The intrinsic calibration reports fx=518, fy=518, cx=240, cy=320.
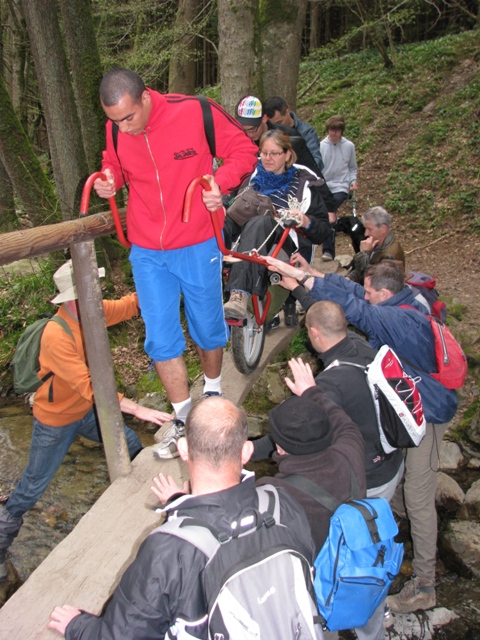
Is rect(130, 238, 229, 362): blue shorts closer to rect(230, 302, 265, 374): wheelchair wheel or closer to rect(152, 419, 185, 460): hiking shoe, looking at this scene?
rect(152, 419, 185, 460): hiking shoe

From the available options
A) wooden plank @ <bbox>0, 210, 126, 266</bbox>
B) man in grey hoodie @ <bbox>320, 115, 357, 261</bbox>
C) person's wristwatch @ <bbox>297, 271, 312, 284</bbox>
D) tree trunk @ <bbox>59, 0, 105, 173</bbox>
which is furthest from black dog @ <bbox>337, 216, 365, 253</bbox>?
wooden plank @ <bbox>0, 210, 126, 266</bbox>

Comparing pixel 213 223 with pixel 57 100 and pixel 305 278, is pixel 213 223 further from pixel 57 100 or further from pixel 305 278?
pixel 57 100

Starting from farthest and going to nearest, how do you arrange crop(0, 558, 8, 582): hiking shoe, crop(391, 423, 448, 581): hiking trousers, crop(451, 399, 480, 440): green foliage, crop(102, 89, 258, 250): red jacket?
crop(451, 399, 480, 440): green foliage < crop(0, 558, 8, 582): hiking shoe < crop(391, 423, 448, 581): hiking trousers < crop(102, 89, 258, 250): red jacket

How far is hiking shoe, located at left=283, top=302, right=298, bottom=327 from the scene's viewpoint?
544cm

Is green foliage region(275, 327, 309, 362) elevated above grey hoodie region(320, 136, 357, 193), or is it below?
below

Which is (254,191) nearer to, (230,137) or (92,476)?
(230,137)

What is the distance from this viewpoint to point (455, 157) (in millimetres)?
10945

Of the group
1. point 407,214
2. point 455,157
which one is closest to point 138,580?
point 407,214

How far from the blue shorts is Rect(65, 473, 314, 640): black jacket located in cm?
165

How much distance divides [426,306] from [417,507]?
1.53 metres

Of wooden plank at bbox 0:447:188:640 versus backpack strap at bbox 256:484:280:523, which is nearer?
backpack strap at bbox 256:484:280:523

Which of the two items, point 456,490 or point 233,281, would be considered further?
point 456,490

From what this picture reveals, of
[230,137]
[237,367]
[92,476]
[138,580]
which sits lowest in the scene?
[92,476]

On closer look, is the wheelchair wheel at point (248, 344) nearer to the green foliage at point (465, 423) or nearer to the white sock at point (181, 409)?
the white sock at point (181, 409)
